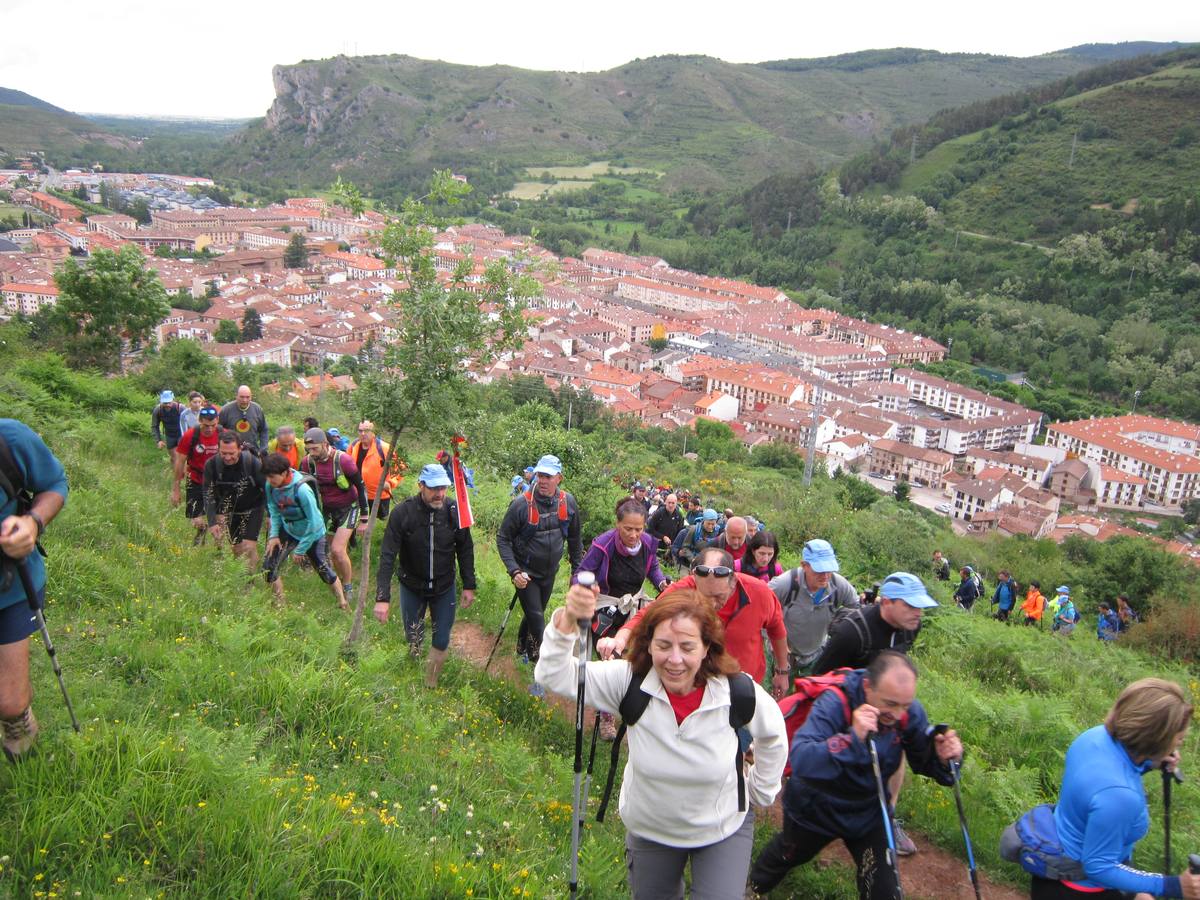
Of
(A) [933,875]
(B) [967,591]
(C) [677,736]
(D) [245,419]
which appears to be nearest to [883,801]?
(C) [677,736]

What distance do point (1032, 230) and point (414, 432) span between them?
99.7 meters

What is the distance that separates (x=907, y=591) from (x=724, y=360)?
71684 mm

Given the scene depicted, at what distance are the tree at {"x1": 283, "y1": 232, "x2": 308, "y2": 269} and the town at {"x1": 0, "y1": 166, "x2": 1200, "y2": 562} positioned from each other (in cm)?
28

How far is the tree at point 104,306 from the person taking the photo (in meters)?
16.6

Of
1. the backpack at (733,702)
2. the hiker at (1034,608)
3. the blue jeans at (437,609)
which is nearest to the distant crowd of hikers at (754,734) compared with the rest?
the backpack at (733,702)

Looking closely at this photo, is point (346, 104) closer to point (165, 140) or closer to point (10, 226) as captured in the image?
point (165, 140)

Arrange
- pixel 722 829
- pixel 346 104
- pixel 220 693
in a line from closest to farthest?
1. pixel 722 829
2. pixel 220 693
3. pixel 346 104

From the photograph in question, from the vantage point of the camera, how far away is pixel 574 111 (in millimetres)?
190500

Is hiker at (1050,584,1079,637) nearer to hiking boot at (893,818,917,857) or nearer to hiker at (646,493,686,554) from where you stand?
hiker at (646,493,686,554)

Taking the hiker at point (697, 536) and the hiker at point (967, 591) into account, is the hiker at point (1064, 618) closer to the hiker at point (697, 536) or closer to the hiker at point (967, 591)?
the hiker at point (967, 591)

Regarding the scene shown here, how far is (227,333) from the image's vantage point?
60062 millimetres

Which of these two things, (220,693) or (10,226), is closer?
(220,693)

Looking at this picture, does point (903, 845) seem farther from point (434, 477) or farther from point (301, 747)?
point (434, 477)

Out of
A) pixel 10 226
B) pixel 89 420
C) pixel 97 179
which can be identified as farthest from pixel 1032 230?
pixel 97 179
